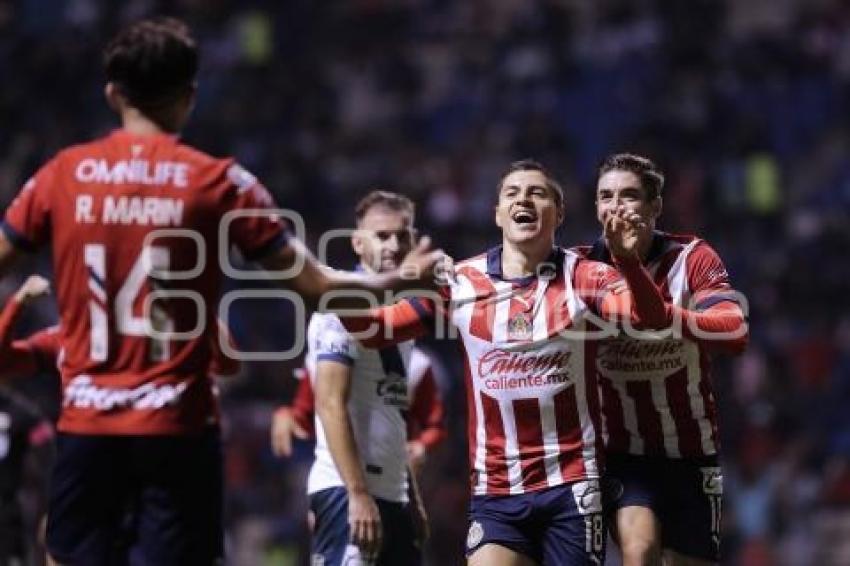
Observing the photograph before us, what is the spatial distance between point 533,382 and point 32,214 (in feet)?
7.13

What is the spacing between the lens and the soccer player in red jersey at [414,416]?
27.0 ft

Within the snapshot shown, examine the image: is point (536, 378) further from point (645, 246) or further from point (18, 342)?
point (18, 342)

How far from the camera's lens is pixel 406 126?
19.3 m

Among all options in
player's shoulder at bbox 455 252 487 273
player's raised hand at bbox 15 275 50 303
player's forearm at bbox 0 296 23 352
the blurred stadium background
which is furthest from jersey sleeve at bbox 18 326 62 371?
the blurred stadium background

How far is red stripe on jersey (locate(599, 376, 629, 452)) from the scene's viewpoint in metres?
6.90

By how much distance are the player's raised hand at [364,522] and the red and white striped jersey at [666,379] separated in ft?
3.22

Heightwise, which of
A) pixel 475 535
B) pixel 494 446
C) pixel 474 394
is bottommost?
pixel 475 535

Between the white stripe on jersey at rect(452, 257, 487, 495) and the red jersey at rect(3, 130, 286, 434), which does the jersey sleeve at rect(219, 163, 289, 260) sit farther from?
the white stripe on jersey at rect(452, 257, 487, 495)

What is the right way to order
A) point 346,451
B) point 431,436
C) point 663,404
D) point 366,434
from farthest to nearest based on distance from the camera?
point 431,436, point 366,434, point 346,451, point 663,404

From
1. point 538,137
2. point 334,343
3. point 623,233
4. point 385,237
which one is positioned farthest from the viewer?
point 538,137

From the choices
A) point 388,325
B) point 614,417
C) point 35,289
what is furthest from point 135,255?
point 614,417

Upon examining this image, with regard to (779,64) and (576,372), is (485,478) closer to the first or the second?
(576,372)

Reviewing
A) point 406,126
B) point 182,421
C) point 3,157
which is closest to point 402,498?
point 182,421

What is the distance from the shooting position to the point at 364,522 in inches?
274
